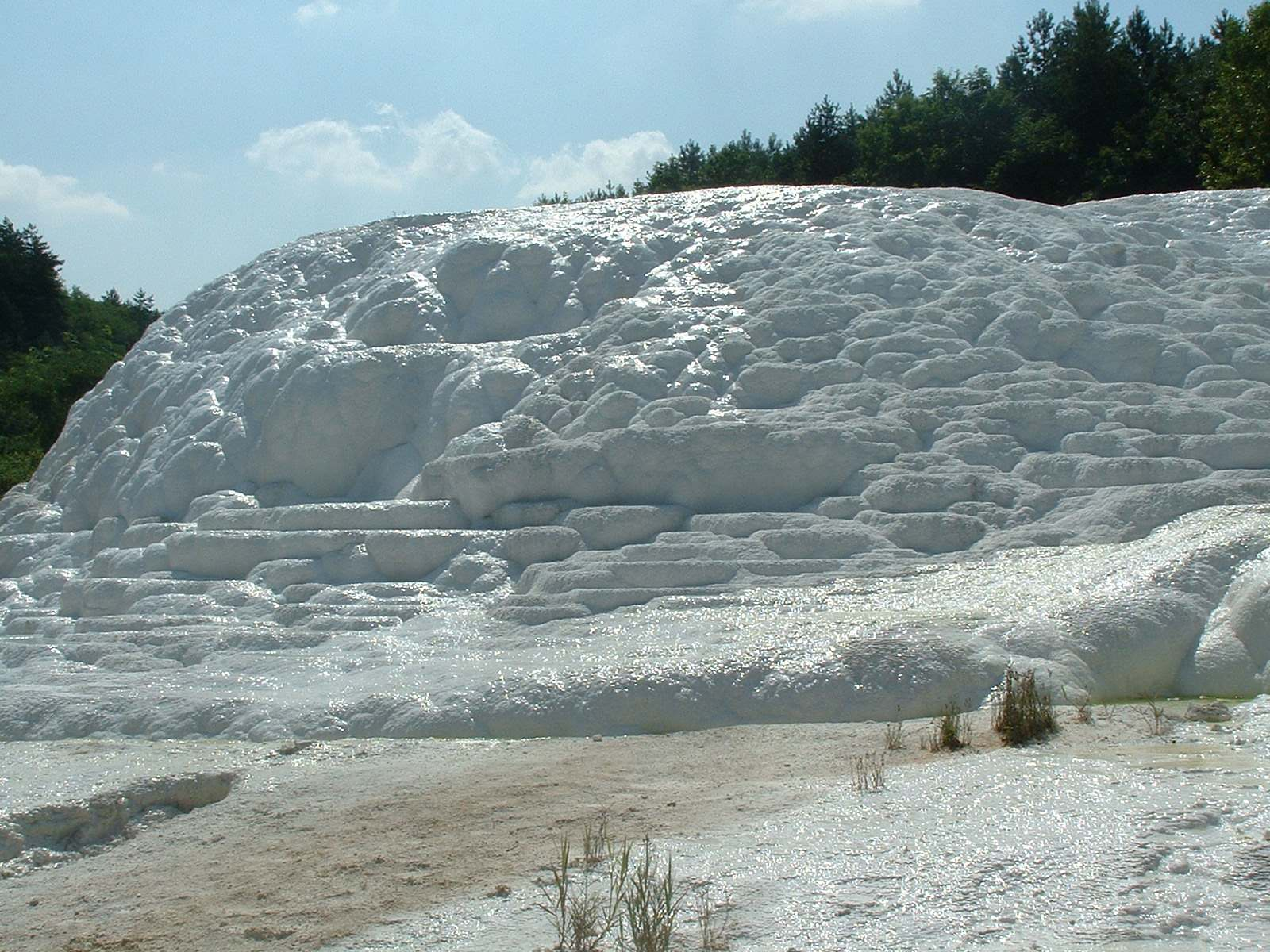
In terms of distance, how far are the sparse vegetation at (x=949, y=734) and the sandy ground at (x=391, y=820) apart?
0.22 ft

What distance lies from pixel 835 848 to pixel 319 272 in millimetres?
9222

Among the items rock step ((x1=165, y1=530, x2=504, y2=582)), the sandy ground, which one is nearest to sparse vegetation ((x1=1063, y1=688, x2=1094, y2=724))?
the sandy ground

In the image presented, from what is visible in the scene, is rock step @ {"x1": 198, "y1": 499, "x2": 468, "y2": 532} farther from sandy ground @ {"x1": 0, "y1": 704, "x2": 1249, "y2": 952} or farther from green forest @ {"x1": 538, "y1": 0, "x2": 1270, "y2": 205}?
green forest @ {"x1": 538, "y1": 0, "x2": 1270, "y2": 205}

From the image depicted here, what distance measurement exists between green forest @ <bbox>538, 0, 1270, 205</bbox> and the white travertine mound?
978cm

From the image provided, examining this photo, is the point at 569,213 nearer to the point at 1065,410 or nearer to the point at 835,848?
the point at 1065,410

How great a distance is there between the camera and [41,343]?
27.2 m

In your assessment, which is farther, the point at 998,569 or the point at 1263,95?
the point at 1263,95

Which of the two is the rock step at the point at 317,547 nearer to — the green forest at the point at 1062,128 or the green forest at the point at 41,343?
the green forest at the point at 41,343

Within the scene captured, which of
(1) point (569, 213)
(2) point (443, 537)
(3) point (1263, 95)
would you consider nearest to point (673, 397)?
(2) point (443, 537)

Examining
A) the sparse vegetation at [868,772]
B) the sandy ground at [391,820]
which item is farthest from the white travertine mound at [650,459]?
the sparse vegetation at [868,772]

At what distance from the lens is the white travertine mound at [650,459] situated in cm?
612

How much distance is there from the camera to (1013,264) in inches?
371

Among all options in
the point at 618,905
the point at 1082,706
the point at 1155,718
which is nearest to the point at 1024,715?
the point at 1082,706

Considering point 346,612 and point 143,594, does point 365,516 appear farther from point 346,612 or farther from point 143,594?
point 143,594
